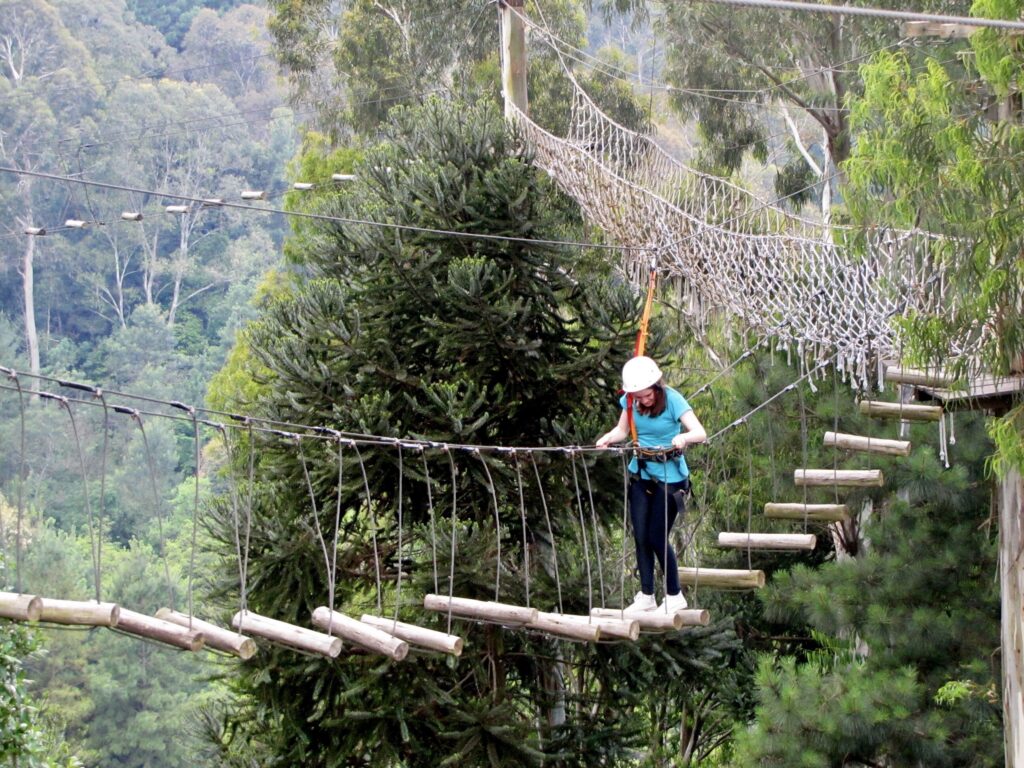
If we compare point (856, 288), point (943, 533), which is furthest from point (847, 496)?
point (856, 288)

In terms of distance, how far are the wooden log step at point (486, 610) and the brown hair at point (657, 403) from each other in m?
0.94

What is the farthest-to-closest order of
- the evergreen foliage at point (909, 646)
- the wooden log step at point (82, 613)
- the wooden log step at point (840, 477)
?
the evergreen foliage at point (909, 646), the wooden log step at point (840, 477), the wooden log step at point (82, 613)

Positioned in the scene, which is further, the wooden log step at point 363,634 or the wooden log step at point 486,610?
the wooden log step at point 486,610

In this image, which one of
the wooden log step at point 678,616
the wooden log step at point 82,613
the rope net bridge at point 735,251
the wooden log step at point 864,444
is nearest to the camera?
the wooden log step at point 82,613

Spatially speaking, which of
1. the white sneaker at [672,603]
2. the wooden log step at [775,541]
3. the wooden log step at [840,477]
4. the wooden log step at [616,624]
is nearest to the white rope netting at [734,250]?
the wooden log step at [840,477]

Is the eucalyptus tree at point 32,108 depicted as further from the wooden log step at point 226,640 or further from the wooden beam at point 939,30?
the wooden log step at point 226,640

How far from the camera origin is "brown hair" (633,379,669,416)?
20.0 ft

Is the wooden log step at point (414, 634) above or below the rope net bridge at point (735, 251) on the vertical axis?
below

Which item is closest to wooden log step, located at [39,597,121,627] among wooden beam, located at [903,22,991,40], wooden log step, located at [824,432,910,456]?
wooden beam, located at [903,22,991,40]

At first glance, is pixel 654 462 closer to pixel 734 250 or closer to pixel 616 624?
pixel 616 624

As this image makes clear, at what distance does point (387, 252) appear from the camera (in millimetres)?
9570

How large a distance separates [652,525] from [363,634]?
1.36 meters

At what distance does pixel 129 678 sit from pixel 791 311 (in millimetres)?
22924

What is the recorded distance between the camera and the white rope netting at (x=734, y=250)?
27.7ft
